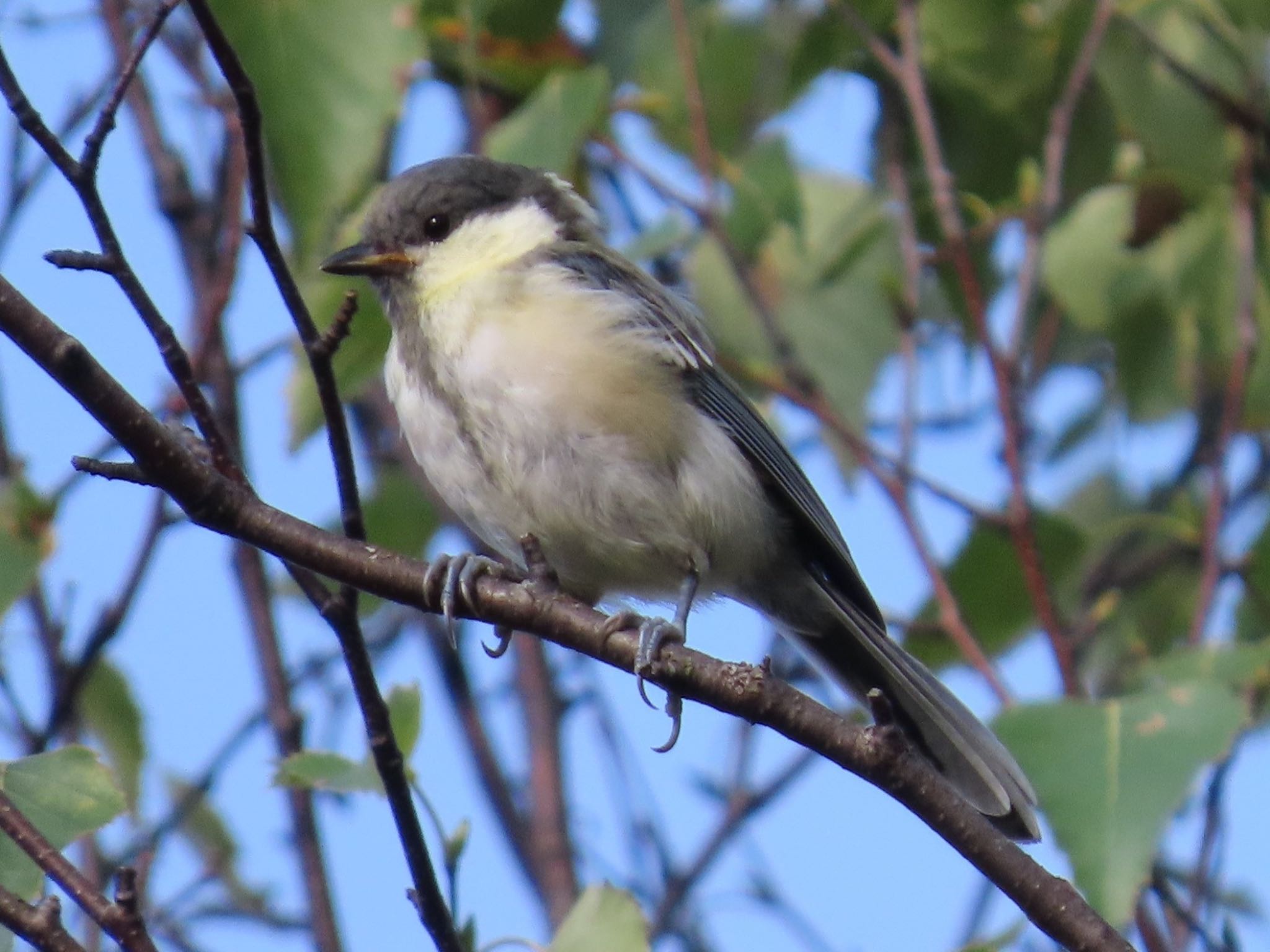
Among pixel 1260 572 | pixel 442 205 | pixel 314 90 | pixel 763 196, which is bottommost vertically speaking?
pixel 314 90

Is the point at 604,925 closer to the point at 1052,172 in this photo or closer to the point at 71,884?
the point at 71,884

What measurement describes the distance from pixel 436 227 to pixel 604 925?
1513mm

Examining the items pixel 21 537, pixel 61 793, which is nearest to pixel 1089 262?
pixel 21 537

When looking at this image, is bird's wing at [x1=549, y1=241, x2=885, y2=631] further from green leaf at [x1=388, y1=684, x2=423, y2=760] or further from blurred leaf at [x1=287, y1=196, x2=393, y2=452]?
green leaf at [x1=388, y1=684, x2=423, y2=760]

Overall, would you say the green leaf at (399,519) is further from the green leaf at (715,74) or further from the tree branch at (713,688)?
the tree branch at (713,688)

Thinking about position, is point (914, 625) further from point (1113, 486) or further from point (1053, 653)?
point (1113, 486)

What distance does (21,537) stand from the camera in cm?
238

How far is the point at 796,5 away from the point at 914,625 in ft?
3.90

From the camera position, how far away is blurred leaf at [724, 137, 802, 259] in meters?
2.84

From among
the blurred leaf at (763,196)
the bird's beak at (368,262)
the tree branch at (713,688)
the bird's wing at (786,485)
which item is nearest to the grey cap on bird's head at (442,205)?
the bird's beak at (368,262)

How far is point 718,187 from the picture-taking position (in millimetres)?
3236

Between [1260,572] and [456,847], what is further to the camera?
[1260,572]

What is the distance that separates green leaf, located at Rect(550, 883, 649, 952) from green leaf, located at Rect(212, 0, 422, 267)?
2.73ft

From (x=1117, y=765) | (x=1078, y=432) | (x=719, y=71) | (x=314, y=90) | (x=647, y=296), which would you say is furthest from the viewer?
(x=1078, y=432)
